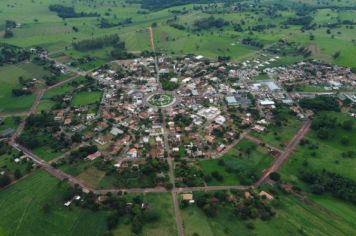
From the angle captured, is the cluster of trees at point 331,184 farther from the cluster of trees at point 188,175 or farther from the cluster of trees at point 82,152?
the cluster of trees at point 82,152

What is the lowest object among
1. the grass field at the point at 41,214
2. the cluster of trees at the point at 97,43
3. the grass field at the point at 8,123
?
the grass field at the point at 41,214

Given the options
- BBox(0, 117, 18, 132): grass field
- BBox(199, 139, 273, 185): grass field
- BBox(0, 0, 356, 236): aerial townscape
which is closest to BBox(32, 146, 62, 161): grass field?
BBox(0, 0, 356, 236): aerial townscape

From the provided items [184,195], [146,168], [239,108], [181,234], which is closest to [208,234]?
[181,234]

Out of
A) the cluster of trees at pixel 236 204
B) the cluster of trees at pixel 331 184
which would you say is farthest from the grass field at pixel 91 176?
the cluster of trees at pixel 331 184

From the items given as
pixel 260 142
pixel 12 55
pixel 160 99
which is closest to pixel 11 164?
pixel 160 99

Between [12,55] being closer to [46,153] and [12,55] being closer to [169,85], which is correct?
[169,85]

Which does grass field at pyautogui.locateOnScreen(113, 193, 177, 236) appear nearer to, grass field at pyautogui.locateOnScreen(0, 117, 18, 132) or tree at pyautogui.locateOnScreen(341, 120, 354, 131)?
grass field at pyautogui.locateOnScreen(0, 117, 18, 132)

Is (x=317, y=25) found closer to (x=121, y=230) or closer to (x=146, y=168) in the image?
(x=146, y=168)
